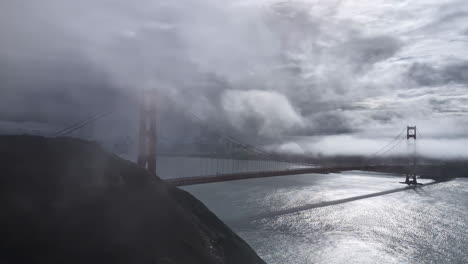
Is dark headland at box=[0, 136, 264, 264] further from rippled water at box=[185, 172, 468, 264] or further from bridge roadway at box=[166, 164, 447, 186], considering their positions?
bridge roadway at box=[166, 164, 447, 186]

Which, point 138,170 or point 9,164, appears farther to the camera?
point 138,170

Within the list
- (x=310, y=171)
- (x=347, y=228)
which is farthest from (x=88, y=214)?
(x=310, y=171)

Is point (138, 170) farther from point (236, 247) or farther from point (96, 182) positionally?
point (236, 247)

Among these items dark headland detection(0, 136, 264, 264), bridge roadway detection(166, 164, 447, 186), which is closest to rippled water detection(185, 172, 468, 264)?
bridge roadway detection(166, 164, 447, 186)

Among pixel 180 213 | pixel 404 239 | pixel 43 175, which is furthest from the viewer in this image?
pixel 404 239

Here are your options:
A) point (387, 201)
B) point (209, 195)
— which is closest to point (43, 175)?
point (209, 195)

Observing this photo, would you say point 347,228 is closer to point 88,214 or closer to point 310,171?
point 310,171
